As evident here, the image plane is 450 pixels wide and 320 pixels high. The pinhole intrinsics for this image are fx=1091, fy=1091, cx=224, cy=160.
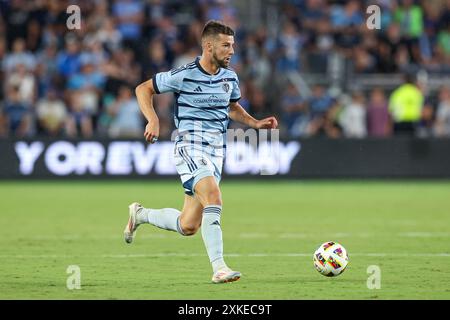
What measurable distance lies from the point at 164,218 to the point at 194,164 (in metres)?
0.87

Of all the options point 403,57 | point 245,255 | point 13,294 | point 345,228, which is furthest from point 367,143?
point 13,294

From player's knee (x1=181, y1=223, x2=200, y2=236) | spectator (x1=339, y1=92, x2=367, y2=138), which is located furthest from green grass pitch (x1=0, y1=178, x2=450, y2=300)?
spectator (x1=339, y1=92, x2=367, y2=138)

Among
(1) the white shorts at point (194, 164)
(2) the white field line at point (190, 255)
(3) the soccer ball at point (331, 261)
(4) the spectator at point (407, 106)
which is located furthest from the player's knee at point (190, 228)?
(4) the spectator at point (407, 106)

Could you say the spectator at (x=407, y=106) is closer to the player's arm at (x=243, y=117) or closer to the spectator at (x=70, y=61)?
the spectator at (x=70, y=61)

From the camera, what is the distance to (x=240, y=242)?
1212 cm

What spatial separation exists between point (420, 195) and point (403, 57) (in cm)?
559

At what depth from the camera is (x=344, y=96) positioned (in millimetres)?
22266

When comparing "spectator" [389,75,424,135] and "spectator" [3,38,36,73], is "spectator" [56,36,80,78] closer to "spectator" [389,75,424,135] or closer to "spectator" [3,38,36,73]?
"spectator" [3,38,36,73]

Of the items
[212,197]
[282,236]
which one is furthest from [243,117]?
[282,236]

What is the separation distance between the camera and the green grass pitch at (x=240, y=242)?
28.0 feet

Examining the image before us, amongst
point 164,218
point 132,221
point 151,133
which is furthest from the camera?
point 132,221

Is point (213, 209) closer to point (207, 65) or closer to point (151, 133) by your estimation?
point (151, 133)
